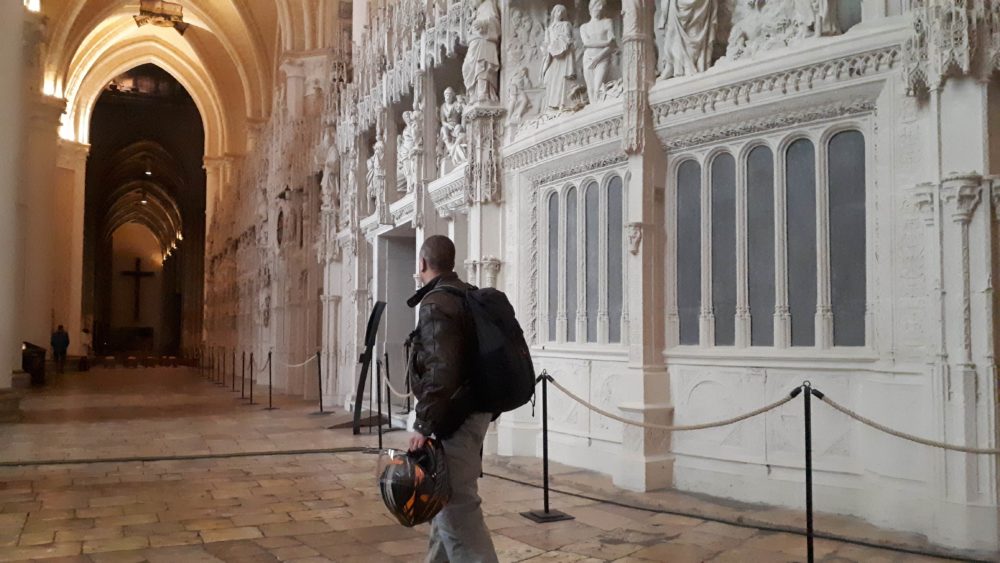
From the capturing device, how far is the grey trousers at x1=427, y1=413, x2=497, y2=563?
4.21 metres

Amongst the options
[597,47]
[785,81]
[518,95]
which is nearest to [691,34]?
[785,81]

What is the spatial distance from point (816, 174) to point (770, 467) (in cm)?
289

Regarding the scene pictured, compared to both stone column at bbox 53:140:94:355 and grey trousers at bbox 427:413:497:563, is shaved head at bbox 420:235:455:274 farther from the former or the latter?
stone column at bbox 53:140:94:355

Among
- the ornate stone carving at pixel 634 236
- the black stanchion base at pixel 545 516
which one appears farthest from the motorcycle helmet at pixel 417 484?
the ornate stone carving at pixel 634 236

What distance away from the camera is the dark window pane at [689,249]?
8.94m

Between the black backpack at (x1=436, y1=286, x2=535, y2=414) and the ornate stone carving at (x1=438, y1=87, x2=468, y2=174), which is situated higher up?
the ornate stone carving at (x1=438, y1=87, x2=468, y2=174)

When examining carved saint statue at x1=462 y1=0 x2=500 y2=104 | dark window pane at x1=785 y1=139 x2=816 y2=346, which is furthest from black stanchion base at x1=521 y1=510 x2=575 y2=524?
carved saint statue at x1=462 y1=0 x2=500 y2=104

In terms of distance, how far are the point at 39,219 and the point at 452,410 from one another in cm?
2734

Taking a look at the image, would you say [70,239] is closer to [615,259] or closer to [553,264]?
[553,264]

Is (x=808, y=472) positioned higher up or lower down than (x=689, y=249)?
lower down

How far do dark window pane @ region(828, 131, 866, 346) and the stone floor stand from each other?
1804 millimetres

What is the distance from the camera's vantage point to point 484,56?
11383mm

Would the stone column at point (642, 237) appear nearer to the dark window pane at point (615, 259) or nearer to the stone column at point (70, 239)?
the dark window pane at point (615, 259)

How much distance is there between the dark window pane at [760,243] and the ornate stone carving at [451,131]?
5.34 m
